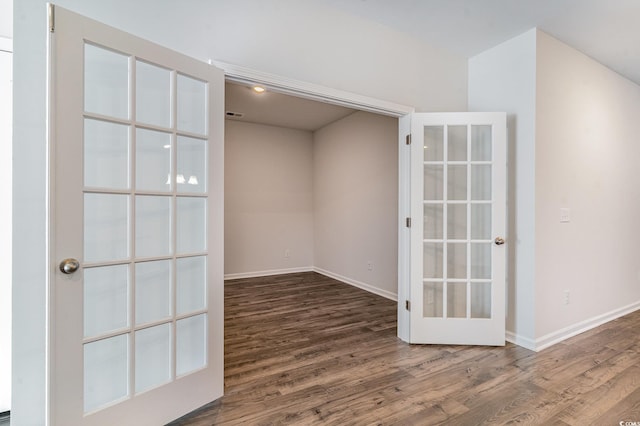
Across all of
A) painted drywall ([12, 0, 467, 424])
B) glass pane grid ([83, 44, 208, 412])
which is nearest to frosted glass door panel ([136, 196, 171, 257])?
glass pane grid ([83, 44, 208, 412])

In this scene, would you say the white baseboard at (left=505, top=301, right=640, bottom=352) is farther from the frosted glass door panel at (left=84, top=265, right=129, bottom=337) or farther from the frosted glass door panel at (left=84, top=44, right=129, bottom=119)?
the frosted glass door panel at (left=84, top=44, right=129, bottom=119)

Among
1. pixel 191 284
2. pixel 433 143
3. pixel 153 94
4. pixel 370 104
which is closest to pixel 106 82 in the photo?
pixel 153 94

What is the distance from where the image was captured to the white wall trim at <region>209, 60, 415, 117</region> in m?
1.96

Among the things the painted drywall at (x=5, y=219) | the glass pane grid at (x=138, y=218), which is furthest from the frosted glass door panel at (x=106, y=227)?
the painted drywall at (x=5, y=219)

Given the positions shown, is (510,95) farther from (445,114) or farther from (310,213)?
(310,213)

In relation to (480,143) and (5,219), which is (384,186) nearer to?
(480,143)

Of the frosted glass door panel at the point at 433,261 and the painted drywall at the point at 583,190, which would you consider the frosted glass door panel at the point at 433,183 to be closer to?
the frosted glass door panel at the point at 433,261

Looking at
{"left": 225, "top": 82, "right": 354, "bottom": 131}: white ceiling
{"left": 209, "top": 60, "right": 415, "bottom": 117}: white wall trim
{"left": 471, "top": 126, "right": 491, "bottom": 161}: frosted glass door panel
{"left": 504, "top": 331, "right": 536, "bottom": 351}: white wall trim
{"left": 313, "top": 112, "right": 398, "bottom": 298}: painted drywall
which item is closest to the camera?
{"left": 209, "top": 60, "right": 415, "bottom": 117}: white wall trim

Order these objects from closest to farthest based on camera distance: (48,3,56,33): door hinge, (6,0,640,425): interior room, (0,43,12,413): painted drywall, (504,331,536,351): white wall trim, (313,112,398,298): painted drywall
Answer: (48,3,56,33): door hinge
(6,0,640,425): interior room
(0,43,12,413): painted drywall
(504,331,536,351): white wall trim
(313,112,398,298): painted drywall

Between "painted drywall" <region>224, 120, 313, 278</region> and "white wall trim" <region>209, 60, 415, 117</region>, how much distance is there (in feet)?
11.0

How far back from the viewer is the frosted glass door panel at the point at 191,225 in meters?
1.74

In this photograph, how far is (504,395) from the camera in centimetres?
194

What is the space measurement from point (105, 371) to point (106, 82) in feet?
4.77

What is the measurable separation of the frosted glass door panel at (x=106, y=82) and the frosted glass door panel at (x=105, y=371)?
3.81 feet
